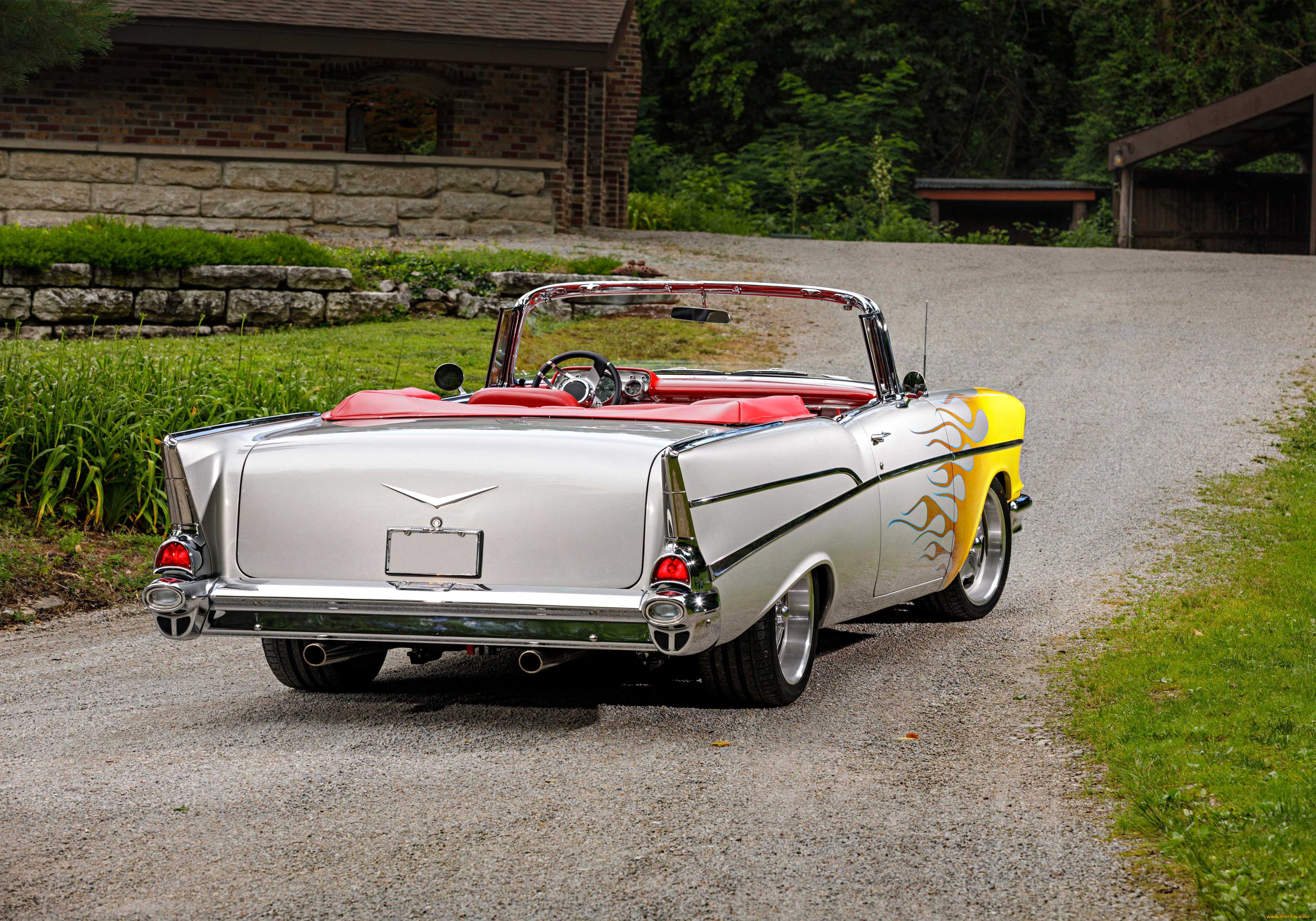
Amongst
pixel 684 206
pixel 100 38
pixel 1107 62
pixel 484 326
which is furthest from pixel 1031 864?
pixel 1107 62

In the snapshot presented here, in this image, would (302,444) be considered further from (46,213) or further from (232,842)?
(46,213)

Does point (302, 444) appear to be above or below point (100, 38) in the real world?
below

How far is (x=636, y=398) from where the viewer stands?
6223 mm

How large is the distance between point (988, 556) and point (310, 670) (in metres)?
3.16

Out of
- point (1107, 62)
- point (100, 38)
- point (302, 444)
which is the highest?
point (1107, 62)

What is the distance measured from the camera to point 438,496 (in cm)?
428

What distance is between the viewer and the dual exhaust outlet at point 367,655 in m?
4.26

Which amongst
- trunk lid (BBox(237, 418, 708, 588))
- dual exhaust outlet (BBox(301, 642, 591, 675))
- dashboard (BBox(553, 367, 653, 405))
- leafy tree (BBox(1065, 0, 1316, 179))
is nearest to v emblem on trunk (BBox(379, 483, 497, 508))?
trunk lid (BBox(237, 418, 708, 588))

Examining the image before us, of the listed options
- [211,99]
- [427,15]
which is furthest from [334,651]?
[211,99]

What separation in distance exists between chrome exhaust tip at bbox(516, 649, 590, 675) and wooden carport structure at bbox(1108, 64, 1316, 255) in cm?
2406

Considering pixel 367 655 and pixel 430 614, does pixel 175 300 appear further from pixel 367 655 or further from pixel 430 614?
pixel 430 614

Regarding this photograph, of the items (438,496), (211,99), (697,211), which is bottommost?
(438,496)

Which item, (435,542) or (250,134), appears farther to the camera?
(250,134)

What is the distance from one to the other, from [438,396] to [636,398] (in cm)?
89
